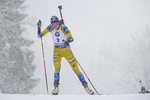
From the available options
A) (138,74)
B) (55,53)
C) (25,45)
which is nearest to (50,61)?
(138,74)

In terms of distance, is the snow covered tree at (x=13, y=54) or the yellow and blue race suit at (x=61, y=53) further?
the snow covered tree at (x=13, y=54)

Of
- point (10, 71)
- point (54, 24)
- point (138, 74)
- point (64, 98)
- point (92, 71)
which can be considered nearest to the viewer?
point (64, 98)

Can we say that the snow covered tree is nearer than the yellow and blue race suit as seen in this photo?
No

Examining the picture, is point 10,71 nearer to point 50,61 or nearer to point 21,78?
point 21,78

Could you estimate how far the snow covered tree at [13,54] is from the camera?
1242cm

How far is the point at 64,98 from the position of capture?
3844mm

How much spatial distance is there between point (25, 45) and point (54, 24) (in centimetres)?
845

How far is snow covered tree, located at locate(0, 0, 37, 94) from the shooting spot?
12.4 meters

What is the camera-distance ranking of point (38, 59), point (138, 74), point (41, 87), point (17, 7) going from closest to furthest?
point (17, 7), point (138, 74), point (41, 87), point (38, 59)

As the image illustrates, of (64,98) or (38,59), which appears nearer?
(64,98)

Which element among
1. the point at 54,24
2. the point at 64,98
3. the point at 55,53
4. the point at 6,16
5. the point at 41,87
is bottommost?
the point at 41,87

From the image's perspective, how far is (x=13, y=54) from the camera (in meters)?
12.8

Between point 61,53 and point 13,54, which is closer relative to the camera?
point 61,53

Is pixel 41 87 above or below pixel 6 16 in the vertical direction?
below
